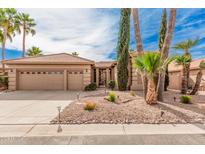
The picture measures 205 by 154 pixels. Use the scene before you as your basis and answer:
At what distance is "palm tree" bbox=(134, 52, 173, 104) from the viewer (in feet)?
21.6

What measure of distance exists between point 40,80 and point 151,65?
12925 mm

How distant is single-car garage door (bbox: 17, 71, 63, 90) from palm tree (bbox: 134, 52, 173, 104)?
11014 mm

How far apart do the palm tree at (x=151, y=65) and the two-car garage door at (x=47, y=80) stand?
9905 mm

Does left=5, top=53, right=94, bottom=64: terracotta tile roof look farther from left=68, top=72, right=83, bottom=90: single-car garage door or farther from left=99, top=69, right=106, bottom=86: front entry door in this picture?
left=99, top=69, right=106, bottom=86: front entry door

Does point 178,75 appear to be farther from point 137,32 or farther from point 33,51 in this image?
point 33,51

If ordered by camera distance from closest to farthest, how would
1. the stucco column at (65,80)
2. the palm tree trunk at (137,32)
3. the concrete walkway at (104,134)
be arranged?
the concrete walkway at (104,134) → the palm tree trunk at (137,32) → the stucco column at (65,80)

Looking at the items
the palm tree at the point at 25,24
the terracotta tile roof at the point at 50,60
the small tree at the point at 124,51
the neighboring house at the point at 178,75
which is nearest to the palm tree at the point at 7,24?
the palm tree at the point at 25,24

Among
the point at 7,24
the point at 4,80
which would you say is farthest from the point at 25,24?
the point at 4,80

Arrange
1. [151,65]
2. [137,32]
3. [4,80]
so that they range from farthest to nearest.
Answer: [4,80] → [137,32] → [151,65]

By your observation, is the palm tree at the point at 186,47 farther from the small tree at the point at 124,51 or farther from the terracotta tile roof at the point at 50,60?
the terracotta tile roof at the point at 50,60

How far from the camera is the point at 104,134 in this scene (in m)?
4.19

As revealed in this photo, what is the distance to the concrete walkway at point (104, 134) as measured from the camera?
3777 millimetres

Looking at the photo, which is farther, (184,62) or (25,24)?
(25,24)
